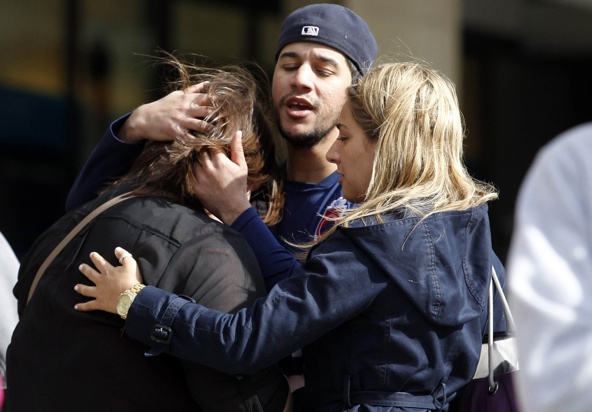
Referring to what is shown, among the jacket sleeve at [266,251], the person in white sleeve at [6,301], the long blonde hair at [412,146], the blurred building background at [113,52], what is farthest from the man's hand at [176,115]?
the blurred building background at [113,52]

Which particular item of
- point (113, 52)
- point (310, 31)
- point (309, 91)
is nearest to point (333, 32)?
point (310, 31)

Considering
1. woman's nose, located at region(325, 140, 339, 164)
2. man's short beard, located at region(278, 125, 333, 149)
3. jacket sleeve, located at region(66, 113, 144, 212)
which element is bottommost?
jacket sleeve, located at region(66, 113, 144, 212)

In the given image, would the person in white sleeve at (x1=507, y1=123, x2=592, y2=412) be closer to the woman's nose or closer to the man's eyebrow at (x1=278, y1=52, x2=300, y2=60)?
the woman's nose

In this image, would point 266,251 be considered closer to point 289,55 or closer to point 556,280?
point 289,55

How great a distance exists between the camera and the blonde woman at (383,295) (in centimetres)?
231

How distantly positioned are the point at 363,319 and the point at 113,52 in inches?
211

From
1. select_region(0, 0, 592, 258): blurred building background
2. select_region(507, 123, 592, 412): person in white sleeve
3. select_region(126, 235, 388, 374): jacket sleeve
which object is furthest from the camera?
select_region(0, 0, 592, 258): blurred building background

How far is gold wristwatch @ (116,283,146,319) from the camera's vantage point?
2348 mm

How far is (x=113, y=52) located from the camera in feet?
24.0

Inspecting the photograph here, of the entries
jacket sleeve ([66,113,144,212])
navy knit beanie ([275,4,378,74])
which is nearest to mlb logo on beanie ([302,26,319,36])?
navy knit beanie ([275,4,378,74])

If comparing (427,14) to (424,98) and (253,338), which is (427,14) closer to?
(424,98)

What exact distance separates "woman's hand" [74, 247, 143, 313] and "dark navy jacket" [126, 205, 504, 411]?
61 millimetres

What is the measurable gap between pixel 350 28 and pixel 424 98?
3.61 feet

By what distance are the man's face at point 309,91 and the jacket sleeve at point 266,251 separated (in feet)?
2.55
